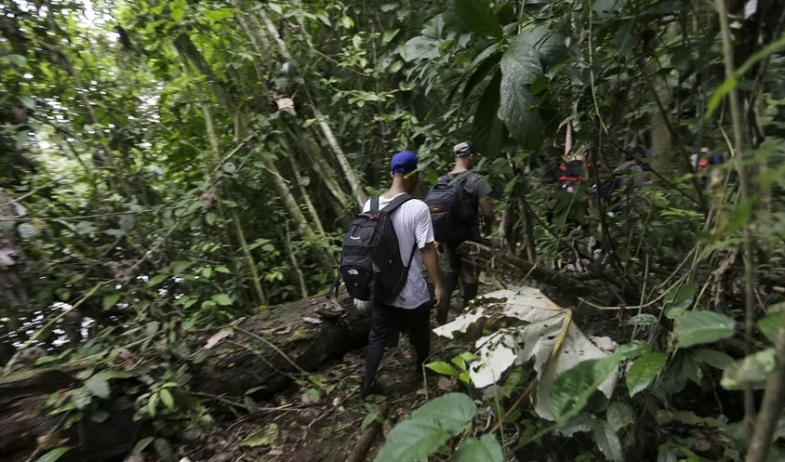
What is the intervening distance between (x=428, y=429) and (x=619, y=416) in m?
0.74

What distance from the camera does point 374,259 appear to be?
2896 millimetres

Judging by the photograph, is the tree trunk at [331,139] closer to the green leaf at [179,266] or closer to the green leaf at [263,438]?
the green leaf at [179,266]

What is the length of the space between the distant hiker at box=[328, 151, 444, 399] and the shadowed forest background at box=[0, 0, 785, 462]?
0.49m

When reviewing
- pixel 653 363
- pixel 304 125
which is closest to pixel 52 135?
pixel 304 125

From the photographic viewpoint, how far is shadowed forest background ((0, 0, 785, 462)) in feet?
4.99

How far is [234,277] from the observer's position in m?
4.27

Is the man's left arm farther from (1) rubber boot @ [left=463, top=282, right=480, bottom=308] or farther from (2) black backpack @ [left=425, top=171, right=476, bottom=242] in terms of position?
(1) rubber boot @ [left=463, top=282, right=480, bottom=308]

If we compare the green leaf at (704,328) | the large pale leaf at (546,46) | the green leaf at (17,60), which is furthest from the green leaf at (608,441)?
the green leaf at (17,60)

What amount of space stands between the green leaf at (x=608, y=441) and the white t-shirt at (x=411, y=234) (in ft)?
5.37

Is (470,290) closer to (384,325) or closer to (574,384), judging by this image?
(384,325)

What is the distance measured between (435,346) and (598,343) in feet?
7.01

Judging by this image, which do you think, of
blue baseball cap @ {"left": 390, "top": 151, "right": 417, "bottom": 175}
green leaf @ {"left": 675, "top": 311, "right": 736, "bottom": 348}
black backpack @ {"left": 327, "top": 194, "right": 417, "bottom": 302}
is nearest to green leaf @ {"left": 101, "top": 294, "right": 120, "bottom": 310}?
black backpack @ {"left": 327, "top": 194, "right": 417, "bottom": 302}

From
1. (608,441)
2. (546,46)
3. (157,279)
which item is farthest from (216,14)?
(608,441)

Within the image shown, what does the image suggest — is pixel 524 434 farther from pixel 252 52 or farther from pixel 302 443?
pixel 252 52
